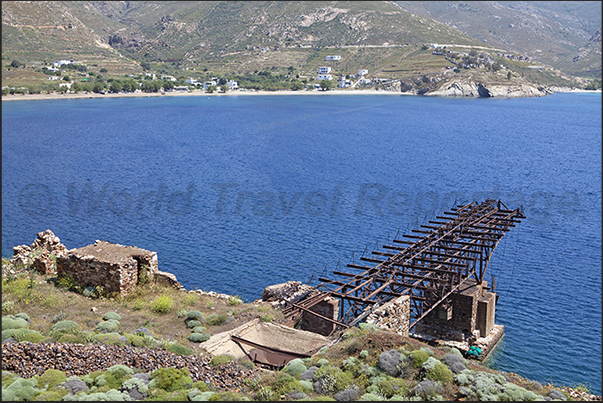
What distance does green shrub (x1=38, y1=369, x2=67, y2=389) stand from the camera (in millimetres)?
16344

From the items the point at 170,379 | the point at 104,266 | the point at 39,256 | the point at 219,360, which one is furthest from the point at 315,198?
the point at 170,379

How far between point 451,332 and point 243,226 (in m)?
→ 28.5

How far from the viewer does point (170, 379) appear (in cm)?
1661

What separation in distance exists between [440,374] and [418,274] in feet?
53.5

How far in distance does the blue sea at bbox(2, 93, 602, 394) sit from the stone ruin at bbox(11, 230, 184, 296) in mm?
13852

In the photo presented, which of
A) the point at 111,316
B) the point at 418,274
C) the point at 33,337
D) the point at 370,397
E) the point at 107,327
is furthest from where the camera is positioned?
the point at 418,274

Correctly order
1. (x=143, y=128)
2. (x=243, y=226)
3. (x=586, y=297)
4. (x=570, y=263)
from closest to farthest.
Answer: (x=586, y=297)
(x=570, y=263)
(x=243, y=226)
(x=143, y=128)

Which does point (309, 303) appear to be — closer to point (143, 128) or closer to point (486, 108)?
point (143, 128)

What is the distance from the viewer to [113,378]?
1672cm

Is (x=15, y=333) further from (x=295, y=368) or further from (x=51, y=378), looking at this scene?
(x=295, y=368)

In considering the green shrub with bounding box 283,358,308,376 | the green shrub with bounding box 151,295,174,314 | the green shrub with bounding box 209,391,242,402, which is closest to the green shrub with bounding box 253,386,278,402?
the green shrub with bounding box 209,391,242,402

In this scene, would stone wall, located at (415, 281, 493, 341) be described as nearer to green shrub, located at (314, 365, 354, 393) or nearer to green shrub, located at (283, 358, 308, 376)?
green shrub, located at (283, 358, 308, 376)

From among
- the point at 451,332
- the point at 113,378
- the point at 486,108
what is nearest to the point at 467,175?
the point at 451,332

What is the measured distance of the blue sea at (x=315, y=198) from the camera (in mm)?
40875
